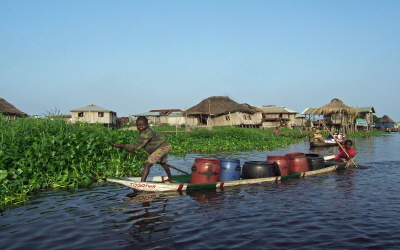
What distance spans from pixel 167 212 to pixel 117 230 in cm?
128

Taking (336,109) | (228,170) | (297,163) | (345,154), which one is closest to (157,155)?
(228,170)

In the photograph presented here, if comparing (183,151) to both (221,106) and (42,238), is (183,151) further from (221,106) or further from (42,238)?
(221,106)

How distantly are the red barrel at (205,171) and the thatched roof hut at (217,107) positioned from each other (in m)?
34.0

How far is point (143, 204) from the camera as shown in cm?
738

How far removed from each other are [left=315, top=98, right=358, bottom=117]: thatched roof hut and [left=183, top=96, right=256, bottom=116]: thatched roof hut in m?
8.71

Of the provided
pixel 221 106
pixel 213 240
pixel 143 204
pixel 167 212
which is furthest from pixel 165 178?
pixel 221 106

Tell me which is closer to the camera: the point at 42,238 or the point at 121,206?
the point at 42,238

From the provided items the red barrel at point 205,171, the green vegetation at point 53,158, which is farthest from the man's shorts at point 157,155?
the green vegetation at point 53,158

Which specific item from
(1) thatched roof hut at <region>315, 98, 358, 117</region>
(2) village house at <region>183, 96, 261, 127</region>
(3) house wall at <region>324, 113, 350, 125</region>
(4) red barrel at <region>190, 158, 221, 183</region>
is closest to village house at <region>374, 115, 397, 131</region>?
(3) house wall at <region>324, 113, 350, 125</region>

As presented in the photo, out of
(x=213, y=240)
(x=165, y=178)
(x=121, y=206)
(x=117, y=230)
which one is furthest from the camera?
(x=165, y=178)

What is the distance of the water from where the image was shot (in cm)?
521

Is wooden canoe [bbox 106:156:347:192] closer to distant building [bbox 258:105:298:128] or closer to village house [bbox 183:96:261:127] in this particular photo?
village house [bbox 183:96:261:127]

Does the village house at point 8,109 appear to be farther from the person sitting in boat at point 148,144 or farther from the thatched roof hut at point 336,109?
the thatched roof hut at point 336,109

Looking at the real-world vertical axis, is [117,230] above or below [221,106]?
below
